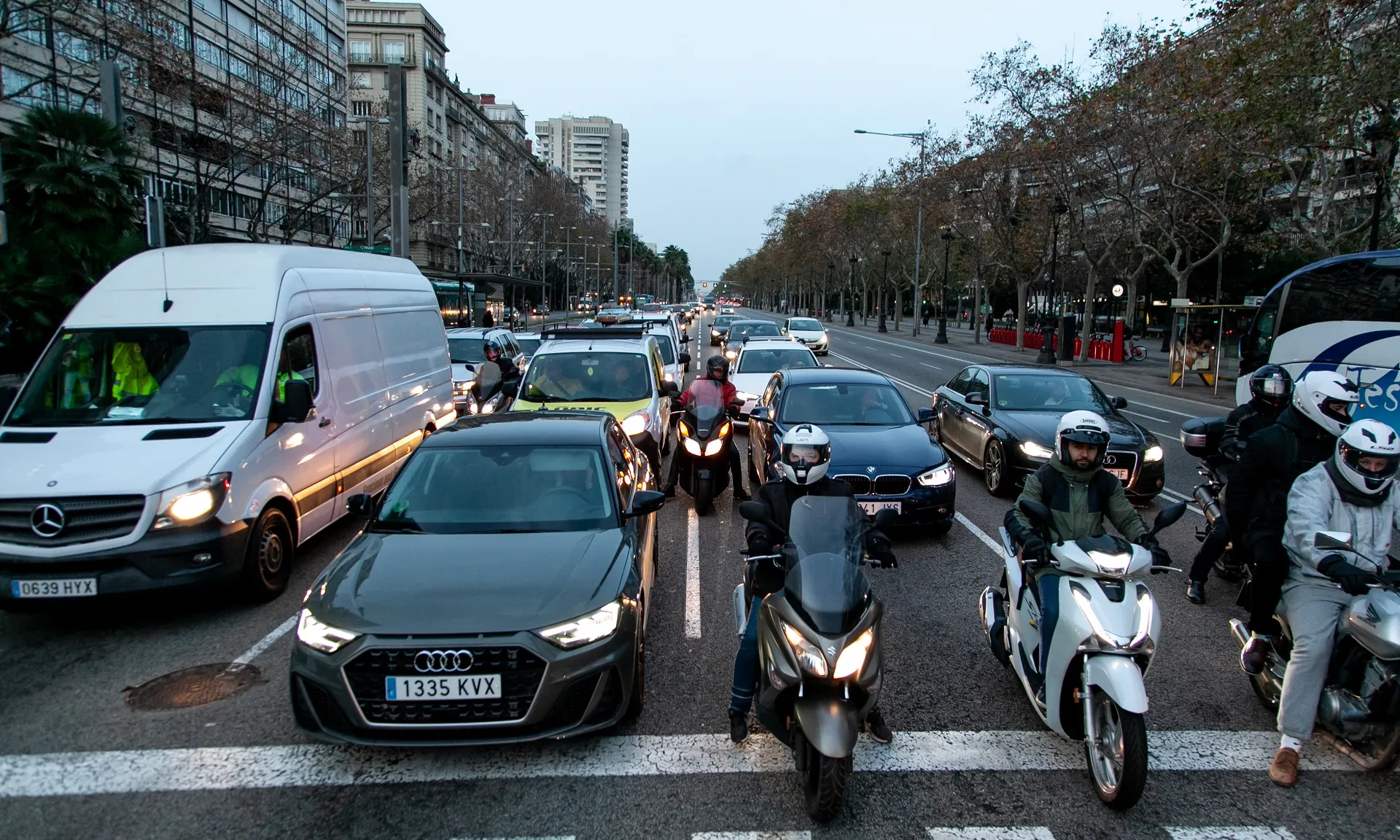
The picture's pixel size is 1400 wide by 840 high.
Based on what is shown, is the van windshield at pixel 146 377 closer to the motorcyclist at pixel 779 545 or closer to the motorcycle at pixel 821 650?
the motorcyclist at pixel 779 545

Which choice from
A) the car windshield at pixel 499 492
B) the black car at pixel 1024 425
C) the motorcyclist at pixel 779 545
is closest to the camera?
the motorcyclist at pixel 779 545

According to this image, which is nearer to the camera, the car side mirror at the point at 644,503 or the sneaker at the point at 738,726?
the sneaker at the point at 738,726

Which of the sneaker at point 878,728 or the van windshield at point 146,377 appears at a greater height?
the van windshield at point 146,377

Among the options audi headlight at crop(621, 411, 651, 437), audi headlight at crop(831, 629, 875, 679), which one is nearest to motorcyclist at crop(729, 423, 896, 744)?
audi headlight at crop(831, 629, 875, 679)

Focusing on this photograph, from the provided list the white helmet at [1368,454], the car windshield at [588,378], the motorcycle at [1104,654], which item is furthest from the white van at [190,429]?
the white helmet at [1368,454]

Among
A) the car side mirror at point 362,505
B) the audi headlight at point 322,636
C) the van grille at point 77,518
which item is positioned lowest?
the audi headlight at point 322,636

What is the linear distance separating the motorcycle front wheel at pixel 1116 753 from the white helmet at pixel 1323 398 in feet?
7.57

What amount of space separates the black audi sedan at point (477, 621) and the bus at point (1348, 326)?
958cm

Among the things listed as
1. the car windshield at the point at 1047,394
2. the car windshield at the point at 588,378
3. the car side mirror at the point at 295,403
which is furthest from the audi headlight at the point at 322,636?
the car windshield at the point at 1047,394

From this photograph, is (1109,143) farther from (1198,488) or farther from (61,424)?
(61,424)

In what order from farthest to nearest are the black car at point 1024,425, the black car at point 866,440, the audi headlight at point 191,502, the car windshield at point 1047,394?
1. the car windshield at point 1047,394
2. the black car at point 1024,425
3. the black car at point 866,440
4. the audi headlight at point 191,502

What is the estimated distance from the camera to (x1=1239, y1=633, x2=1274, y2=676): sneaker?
15.4 feet

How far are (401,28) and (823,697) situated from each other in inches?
3632

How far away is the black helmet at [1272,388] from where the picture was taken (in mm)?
6617
